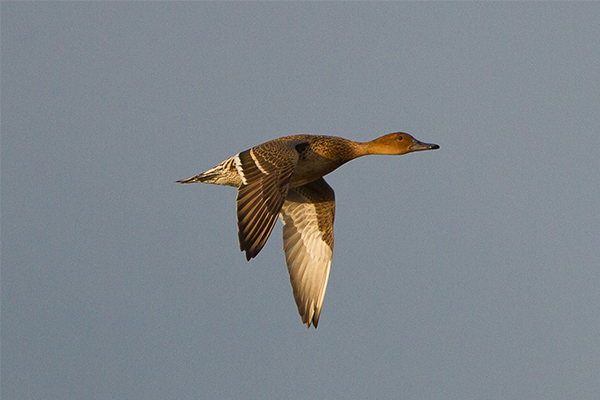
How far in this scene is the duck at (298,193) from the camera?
500 inches

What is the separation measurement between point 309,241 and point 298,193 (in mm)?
1085

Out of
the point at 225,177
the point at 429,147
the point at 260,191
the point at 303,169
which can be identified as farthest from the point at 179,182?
the point at 429,147

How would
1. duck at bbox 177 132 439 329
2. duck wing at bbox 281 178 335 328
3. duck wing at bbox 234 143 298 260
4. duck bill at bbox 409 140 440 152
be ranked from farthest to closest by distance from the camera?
duck wing at bbox 281 178 335 328 → duck bill at bbox 409 140 440 152 → duck at bbox 177 132 439 329 → duck wing at bbox 234 143 298 260

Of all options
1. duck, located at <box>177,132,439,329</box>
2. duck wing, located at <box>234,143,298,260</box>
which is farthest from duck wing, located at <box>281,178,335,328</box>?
duck wing, located at <box>234,143,298,260</box>

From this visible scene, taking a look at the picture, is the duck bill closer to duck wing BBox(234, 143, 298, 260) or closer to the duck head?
the duck head

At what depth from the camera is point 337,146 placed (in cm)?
1584

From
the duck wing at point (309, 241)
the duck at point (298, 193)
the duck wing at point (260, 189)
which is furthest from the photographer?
the duck wing at point (309, 241)

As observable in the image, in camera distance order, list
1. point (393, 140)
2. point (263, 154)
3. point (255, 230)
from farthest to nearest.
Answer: point (393, 140)
point (263, 154)
point (255, 230)

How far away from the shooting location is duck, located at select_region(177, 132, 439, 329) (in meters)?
12.7

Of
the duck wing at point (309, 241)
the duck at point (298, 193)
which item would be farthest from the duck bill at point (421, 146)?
the duck wing at point (309, 241)


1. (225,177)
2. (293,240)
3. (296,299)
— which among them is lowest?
(296,299)

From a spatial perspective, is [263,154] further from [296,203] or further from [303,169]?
[296,203]

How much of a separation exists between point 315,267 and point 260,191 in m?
4.58

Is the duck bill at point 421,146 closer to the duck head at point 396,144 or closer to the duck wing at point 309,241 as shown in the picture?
the duck head at point 396,144
